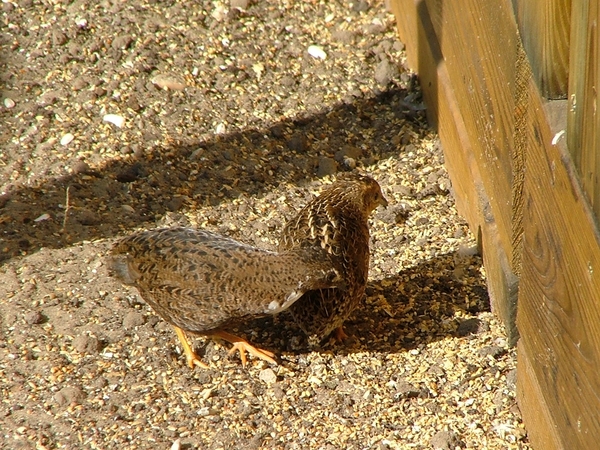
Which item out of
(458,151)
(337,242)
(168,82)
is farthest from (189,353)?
(168,82)

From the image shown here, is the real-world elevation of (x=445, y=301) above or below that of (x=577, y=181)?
below

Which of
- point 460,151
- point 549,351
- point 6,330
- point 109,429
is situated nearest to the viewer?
point 549,351

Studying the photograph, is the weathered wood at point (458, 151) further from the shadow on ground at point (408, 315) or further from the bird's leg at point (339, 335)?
the bird's leg at point (339, 335)

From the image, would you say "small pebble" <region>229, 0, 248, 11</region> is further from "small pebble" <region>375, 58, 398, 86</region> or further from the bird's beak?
the bird's beak

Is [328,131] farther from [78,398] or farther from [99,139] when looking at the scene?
[78,398]

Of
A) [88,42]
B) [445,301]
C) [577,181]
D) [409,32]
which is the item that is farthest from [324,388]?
[88,42]

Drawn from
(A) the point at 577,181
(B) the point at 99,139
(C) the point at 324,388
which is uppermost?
(A) the point at 577,181

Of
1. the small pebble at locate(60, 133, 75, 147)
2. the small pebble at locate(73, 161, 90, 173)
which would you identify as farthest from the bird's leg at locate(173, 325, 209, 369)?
the small pebble at locate(60, 133, 75, 147)
